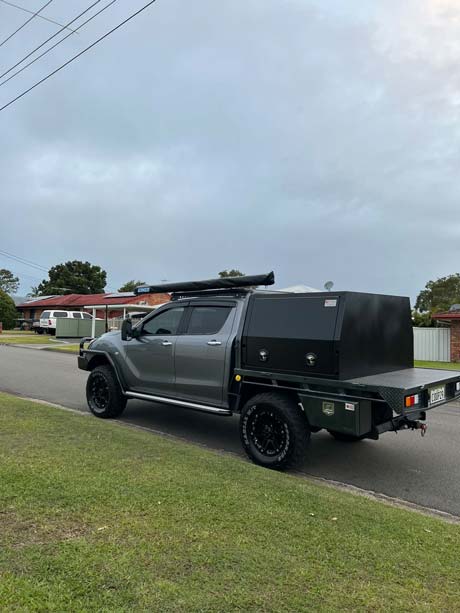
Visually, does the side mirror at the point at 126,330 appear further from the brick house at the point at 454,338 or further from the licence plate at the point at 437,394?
the brick house at the point at 454,338

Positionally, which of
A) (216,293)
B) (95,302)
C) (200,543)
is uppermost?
(95,302)

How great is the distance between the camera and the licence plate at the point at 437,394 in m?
5.27

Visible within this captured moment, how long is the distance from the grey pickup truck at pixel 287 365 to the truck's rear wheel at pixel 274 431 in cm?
1

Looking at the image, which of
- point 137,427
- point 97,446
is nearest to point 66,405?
point 137,427

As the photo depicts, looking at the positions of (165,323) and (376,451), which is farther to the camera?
(165,323)

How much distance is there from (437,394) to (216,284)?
305 cm

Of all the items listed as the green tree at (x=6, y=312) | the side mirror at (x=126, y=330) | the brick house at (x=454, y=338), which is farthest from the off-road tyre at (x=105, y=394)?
the green tree at (x=6, y=312)

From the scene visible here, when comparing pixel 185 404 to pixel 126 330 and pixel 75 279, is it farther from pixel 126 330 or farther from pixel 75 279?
pixel 75 279

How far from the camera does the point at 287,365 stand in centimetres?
550

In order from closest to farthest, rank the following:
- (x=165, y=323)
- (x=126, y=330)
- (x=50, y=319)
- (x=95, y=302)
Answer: (x=165, y=323) < (x=126, y=330) < (x=50, y=319) < (x=95, y=302)

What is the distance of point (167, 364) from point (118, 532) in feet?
12.6

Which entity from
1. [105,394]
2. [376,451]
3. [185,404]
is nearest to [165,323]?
[185,404]

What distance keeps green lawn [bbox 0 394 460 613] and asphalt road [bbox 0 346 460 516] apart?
86cm

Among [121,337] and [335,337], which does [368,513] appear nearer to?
[335,337]
